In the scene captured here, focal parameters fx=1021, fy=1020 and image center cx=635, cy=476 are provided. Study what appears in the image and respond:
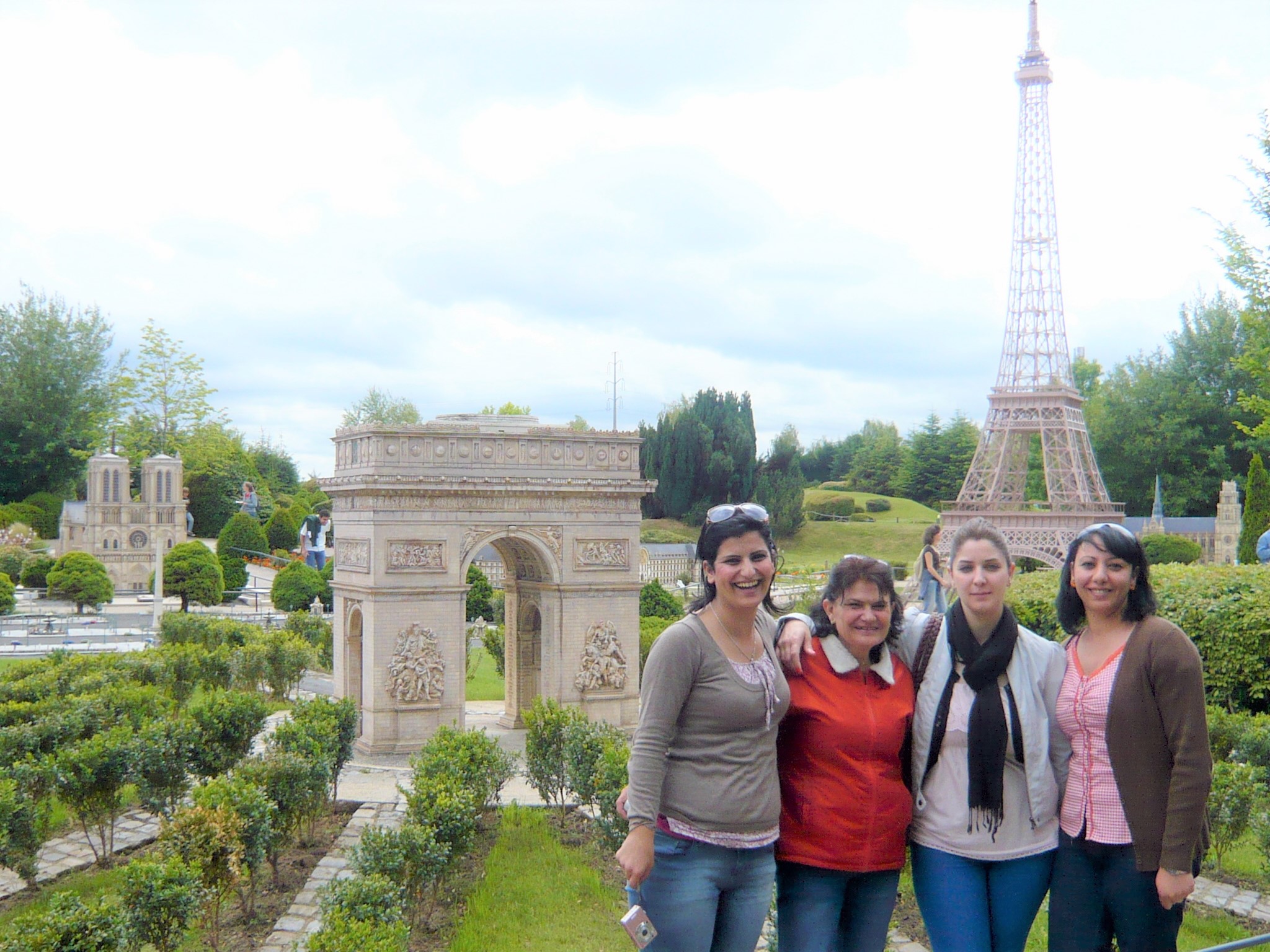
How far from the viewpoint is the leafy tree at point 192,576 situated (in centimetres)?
3403

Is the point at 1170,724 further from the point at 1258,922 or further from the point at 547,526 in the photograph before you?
the point at 547,526

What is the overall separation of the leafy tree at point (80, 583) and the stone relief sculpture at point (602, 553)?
24.8 m

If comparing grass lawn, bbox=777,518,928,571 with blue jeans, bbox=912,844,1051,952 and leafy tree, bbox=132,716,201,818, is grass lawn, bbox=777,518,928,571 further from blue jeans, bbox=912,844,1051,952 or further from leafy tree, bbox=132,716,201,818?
blue jeans, bbox=912,844,1051,952

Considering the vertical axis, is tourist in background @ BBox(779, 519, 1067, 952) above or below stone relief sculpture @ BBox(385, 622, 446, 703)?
above

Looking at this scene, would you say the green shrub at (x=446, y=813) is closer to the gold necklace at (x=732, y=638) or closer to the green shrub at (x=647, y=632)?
the gold necklace at (x=732, y=638)

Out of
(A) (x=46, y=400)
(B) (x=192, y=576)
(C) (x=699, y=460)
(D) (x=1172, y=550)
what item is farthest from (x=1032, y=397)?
(A) (x=46, y=400)

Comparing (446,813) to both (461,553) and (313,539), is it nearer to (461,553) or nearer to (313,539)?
(461,553)

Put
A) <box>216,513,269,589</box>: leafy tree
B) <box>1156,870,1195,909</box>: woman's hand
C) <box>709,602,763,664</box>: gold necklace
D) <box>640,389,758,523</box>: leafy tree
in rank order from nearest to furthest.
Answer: <box>1156,870,1195,909</box>: woman's hand < <box>709,602,763,664</box>: gold necklace < <box>216,513,269,589</box>: leafy tree < <box>640,389,758,523</box>: leafy tree

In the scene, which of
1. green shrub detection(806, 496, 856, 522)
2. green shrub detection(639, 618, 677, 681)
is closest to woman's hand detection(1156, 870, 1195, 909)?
green shrub detection(639, 618, 677, 681)

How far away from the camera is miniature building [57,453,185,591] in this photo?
1684 inches

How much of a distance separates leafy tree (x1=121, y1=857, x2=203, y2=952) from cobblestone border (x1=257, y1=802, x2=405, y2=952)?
83 centimetres

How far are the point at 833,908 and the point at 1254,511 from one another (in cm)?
3517

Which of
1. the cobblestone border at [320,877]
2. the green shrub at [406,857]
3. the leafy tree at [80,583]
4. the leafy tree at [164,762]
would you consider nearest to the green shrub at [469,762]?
the cobblestone border at [320,877]

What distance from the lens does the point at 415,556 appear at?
1582cm
